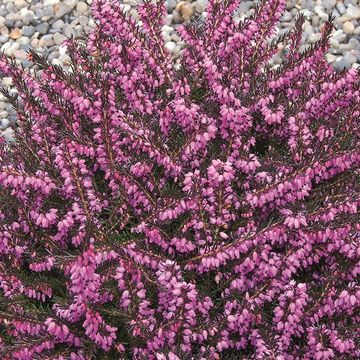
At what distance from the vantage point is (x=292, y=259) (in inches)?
127

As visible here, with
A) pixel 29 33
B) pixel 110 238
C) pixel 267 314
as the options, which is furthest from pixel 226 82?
pixel 29 33

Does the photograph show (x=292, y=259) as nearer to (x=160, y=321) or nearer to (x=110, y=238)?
(x=160, y=321)

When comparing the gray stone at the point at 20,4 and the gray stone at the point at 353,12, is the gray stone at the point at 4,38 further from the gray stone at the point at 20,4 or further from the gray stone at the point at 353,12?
the gray stone at the point at 353,12

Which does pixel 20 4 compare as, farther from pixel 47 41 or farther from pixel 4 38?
pixel 47 41

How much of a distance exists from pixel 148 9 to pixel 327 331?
2.18 meters

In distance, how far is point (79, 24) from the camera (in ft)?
20.9

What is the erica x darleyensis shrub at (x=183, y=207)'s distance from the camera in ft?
10.2

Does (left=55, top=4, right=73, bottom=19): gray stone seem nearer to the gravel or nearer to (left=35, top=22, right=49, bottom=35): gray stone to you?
the gravel

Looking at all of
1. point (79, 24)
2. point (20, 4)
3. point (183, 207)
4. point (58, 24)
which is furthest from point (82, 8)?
point (183, 207)

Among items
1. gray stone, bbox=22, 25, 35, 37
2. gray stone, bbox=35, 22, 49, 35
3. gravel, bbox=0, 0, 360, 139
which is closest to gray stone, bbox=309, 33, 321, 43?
gravel, bbox=0, 0, 360, 139

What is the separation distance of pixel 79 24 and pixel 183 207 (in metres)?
3.74

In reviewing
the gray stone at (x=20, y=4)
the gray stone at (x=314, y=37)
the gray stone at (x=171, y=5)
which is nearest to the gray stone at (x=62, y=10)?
the gray stone at (x=20, y=4)

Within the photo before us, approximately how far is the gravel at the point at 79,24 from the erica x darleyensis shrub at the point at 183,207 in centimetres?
213

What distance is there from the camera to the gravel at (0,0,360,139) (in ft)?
19.1
